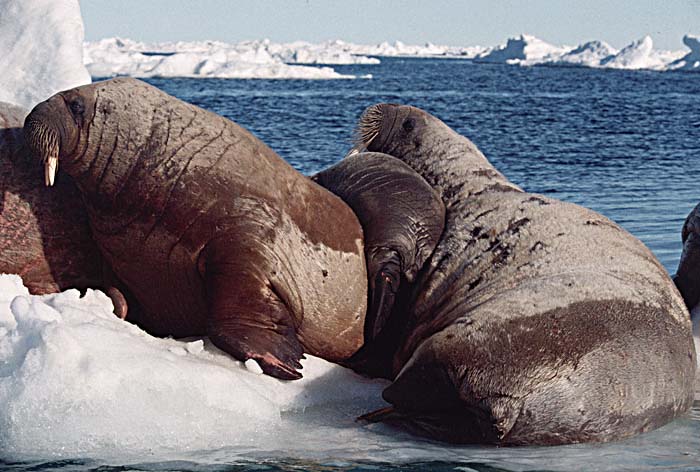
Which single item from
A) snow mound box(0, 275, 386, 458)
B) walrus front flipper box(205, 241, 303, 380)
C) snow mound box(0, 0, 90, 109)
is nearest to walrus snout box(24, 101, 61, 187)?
snow mound box(0, 275, 386, 458)

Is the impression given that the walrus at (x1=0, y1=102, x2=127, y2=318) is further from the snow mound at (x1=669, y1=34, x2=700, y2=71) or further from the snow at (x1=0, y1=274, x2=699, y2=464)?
the snow mound at (x1=669, y1=34, x2=700, y2=71)

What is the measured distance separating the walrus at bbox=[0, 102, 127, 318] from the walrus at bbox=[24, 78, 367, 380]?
136 mm

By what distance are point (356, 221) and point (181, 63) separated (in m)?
48.9

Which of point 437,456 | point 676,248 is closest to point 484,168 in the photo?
point 437,456

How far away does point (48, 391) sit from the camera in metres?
3.76

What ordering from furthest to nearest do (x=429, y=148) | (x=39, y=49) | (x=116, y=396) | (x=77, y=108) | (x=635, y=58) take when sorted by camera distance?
1. (x=635, y=58)
2. (x=39, y=49)
3. (x=429, y=148)
4. (x=77, y=108)
5. (x=116, y=396)

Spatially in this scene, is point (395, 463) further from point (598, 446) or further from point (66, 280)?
point (66, 280)

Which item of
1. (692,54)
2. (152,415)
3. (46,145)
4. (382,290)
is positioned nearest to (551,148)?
(382,290)

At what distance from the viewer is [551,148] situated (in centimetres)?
2136

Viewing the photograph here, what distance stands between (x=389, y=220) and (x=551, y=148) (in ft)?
55.0

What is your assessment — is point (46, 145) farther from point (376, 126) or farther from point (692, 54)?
point (692, 54)

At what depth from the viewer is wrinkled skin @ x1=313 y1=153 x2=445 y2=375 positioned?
5020 millimetres

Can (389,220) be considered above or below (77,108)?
below

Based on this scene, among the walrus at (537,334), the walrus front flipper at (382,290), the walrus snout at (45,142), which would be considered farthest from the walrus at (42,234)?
the walrus at (537,334)
